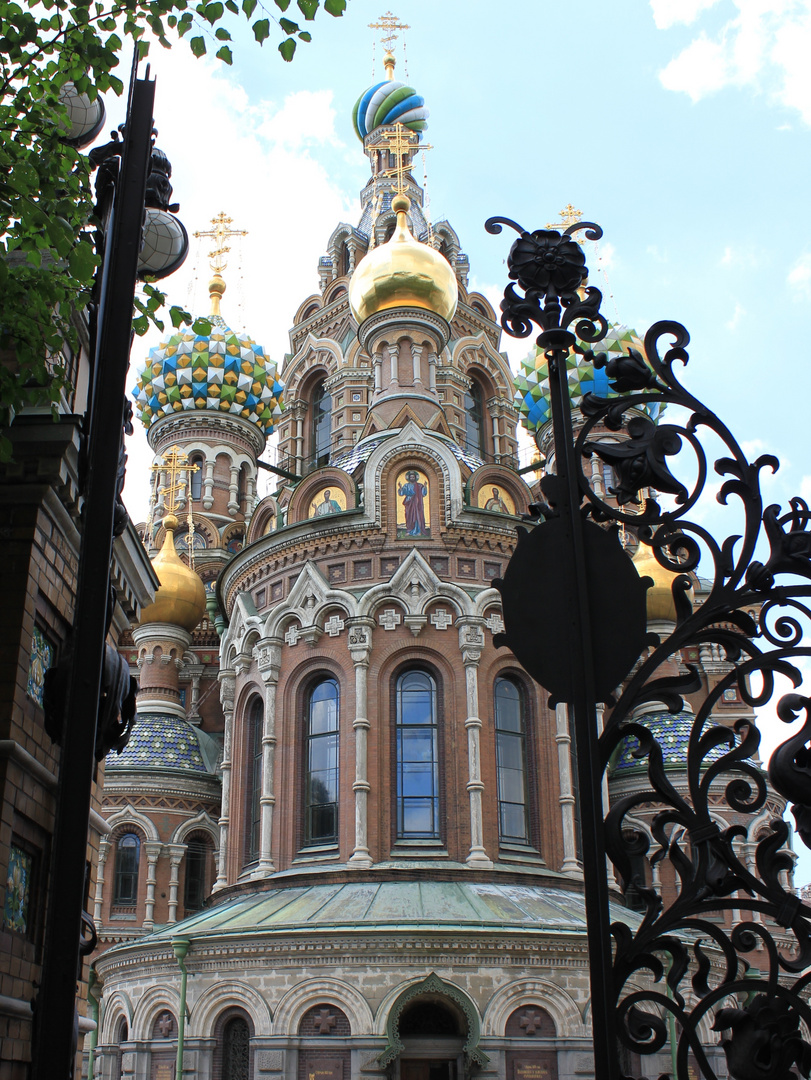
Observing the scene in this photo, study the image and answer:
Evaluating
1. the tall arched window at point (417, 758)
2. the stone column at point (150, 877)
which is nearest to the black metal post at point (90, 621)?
the tall arched window at point (417, 758)

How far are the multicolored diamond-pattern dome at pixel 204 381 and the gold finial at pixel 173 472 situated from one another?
1933mm

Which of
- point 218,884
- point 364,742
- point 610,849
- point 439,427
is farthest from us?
point 439,427

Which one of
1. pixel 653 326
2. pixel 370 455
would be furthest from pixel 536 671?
pixel 370 455

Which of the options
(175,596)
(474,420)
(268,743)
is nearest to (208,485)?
(175,596)

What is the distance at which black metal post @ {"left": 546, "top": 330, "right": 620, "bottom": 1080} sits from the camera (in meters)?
2.93

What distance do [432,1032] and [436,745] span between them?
454 cm

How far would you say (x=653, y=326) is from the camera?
369 centimetres

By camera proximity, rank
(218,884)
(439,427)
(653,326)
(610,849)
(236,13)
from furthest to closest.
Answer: (439,427) < (218,884) < (236,13) < (653,326) < (610,849)

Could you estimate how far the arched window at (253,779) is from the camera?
767 inches

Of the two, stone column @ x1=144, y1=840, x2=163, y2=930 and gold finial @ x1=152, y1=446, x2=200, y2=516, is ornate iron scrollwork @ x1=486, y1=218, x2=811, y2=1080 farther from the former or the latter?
gold finial @ x1=152, y1=446, x2=200, y2=516

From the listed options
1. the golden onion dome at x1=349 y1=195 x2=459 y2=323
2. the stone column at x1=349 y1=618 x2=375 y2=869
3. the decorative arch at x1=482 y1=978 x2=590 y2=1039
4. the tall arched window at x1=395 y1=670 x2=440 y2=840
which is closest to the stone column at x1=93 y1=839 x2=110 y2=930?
the stone column at x1=349 y1=618 x2=375 y2=869

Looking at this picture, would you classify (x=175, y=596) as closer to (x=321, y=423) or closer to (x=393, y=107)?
(x=321, y=423)

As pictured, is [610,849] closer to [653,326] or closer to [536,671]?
[536,671]

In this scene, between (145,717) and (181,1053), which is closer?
(181,1053)
